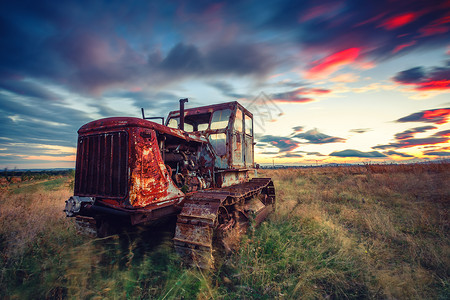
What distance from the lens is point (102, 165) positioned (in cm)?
302

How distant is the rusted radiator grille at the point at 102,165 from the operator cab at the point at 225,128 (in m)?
2.52

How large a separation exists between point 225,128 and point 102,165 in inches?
126

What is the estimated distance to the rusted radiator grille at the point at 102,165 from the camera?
2840mm

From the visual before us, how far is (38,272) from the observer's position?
2771 mm

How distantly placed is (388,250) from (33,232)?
7.04 m

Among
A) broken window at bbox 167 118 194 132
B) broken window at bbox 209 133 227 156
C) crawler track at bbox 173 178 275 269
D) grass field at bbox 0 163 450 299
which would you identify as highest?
broken window at bbox 167 118 194 132

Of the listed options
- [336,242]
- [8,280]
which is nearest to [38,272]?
[8,280]

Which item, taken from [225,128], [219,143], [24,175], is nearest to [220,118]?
[225,128]

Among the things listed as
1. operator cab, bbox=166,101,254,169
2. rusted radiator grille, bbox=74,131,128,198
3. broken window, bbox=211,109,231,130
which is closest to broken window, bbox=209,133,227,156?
operator cab, bbox=166,101,254,169

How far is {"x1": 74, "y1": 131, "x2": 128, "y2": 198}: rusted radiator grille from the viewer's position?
9.32 feet

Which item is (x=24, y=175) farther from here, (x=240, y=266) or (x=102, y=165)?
(x=240, y=266)

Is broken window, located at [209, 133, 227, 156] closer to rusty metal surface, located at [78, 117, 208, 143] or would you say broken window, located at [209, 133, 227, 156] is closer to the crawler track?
the crawler track

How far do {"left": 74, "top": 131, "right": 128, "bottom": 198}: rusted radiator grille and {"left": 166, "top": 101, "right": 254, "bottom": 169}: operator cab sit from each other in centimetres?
252

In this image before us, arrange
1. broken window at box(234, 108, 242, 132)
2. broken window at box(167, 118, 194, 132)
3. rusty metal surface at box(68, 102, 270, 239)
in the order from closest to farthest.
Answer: rusty metal surface at box(68, 102, 270, 239)
broken window at box(234, 108, 242, 132)
broken window at box(167, 118, 194, 132)
